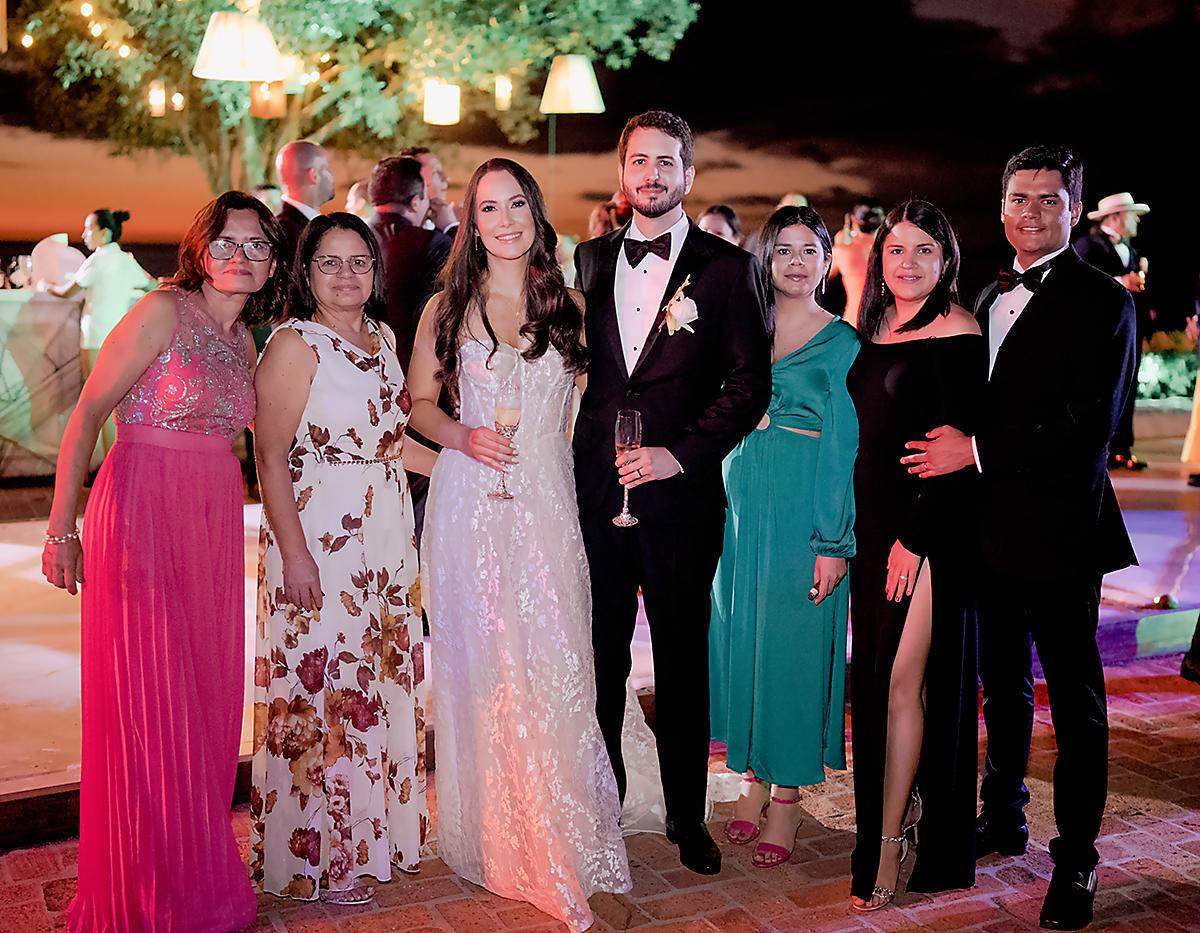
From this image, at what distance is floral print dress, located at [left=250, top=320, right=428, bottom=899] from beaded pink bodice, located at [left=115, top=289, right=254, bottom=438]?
0.71ft

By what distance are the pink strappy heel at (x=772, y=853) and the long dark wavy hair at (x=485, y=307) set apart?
1445 mm

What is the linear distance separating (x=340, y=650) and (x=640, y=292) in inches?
50.4

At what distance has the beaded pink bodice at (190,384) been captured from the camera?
119 inches

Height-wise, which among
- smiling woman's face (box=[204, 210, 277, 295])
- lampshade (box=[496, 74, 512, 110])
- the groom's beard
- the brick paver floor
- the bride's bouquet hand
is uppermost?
lampshade (box=[496, 74, 512, 110])

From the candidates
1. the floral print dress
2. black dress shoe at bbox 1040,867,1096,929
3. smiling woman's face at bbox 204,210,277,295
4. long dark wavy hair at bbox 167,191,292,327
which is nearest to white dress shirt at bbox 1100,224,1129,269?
black dress shoe at bbox 1040,867,1096,929

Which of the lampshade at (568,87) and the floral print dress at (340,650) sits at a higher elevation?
the lampshade at (568,87)

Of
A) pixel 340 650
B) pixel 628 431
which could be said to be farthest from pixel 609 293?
pixel 340 650

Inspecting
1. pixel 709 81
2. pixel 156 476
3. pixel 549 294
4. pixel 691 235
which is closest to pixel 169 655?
pixel 156 476

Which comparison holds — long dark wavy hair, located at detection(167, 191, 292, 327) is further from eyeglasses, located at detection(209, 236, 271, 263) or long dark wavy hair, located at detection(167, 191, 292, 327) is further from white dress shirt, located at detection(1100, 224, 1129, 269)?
white dress shirt, located at detection(1100, 224, 1129, 269)

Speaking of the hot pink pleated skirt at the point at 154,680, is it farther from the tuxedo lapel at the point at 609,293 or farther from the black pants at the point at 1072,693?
the black pants at the point at 1072,693

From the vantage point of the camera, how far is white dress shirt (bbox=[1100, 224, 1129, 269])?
31.7ft

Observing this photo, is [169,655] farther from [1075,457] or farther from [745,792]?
[1075,457]

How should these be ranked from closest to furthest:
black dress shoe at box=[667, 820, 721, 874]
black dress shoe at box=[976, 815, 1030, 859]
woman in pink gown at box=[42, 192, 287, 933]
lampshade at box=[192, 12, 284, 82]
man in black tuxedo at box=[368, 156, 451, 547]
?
1. woman in pink gown at box=[42, 192, 287, 933]
2. black dress shoe at box=[667, 820, 721, 874]
3. black dress shoe at box=[976, 815, 1030, 859]
4. man in black tuxedo at box=[368, 156, 451, 547]
5. lampshade at box=[192, 12, 284, 82]

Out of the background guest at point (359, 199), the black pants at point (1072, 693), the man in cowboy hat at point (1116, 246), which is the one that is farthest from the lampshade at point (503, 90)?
the black pants at point (1072, 693)
